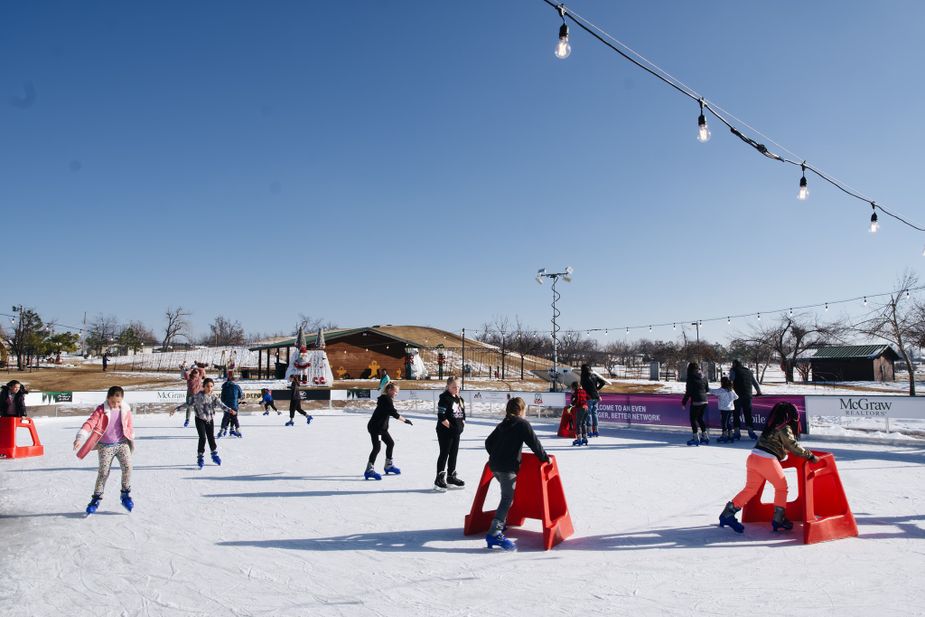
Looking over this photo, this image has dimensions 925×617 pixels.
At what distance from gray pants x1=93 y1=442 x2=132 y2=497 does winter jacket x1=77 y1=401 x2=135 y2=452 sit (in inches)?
4.2

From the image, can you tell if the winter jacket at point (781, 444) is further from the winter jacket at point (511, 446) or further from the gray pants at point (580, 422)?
the gray pants at point (580, 422)

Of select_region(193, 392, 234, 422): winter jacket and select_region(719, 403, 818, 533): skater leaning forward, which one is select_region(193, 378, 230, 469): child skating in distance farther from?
select_region(719, 403, 818, 533): skater leaning forward

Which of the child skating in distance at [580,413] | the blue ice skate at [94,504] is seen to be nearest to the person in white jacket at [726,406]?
the child skating in distance at [580,413]

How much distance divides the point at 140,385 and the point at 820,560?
A: 43166 mm

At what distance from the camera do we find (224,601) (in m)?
4.42

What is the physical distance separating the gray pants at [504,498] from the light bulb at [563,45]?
4.22 meters

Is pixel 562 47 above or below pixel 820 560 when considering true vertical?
above

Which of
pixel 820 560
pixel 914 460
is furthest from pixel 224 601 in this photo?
pixel 914 460

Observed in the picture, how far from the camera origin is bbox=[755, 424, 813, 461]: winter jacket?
585 centimetres

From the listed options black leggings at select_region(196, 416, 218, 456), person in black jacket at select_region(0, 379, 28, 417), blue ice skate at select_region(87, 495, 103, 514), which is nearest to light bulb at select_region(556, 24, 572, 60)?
blue ice skate at select_region(87, 495, 103, 514)

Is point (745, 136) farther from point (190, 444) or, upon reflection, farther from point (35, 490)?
point (190, 444)

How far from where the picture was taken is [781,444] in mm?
5949

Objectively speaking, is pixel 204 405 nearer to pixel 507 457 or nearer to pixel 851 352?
pixel 507 457

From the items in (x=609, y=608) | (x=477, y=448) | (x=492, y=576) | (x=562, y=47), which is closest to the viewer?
(x=609, y=608)
